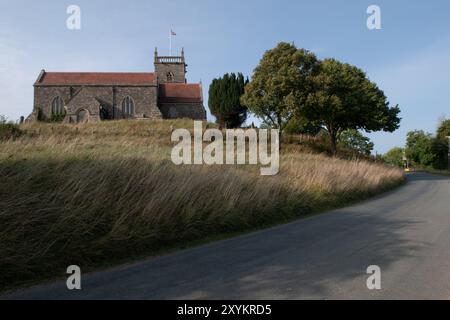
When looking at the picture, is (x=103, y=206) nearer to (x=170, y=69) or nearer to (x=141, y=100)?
(x=141, y=100)

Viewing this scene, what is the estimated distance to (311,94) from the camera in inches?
1332

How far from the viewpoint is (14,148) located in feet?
26.0

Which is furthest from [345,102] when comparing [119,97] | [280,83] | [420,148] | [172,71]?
[172,71]

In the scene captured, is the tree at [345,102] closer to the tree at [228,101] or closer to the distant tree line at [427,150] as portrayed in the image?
the tree at [228,101]

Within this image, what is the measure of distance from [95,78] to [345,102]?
148 ft

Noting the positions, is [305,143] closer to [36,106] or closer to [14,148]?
[14,148]

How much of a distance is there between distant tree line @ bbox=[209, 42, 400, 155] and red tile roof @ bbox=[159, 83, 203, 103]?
2821 centimetres

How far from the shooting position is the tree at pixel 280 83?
1313 inches

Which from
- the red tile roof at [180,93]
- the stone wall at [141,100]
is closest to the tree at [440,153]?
the red tile roof at [180,93]

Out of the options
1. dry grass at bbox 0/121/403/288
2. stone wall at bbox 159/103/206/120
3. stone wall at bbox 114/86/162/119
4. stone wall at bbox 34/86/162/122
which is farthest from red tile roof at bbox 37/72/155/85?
dry grass at bbox 0/121/403/288

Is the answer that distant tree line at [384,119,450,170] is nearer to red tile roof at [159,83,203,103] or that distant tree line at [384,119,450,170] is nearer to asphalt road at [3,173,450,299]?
red tile roof at [159,83,203,103]

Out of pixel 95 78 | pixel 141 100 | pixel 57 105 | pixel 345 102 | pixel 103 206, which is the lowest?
pixel 103 206

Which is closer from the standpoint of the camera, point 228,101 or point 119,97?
point 228,101
